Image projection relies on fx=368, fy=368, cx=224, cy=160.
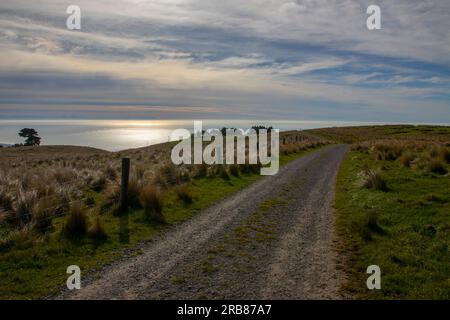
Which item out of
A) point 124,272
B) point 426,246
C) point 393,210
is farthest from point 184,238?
point 393,210

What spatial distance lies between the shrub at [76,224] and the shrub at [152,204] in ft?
6.96

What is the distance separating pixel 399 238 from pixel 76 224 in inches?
325

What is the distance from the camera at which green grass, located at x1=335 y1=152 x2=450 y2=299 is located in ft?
21.5

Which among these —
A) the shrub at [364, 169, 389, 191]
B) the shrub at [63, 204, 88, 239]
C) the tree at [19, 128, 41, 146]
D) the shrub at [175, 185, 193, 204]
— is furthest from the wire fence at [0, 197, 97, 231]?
the tree at [19, 128, 41, 146]

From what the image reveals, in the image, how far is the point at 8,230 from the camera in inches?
388

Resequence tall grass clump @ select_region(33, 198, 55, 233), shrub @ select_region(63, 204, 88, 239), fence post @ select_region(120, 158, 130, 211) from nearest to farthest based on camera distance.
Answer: shrub @ select_region(63, 204, 88, 239), tall grass clump @ select_region(33, 198, 55, 233), fence post @ select_region(120, 158, 130, 211)

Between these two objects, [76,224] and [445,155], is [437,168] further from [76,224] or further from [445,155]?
[76,224]

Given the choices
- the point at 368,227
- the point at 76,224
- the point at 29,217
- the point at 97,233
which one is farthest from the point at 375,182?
the point at 29,217

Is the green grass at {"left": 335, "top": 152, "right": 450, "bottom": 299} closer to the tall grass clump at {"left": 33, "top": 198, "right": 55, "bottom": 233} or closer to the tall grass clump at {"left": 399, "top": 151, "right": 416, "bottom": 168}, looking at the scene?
the tall grass clump at {"left": 399, "top": 151, "right": 416, "bottom": 168}

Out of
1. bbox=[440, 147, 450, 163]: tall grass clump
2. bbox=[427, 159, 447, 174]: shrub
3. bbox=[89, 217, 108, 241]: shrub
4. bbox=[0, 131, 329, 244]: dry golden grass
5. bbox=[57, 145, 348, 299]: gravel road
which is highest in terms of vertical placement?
bbox=[440, 147, 450, 163]: tall grass clump

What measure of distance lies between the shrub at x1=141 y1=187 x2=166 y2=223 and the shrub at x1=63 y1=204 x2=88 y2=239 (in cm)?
212

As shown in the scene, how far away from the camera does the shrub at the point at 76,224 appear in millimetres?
9516

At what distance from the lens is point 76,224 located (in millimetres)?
9680

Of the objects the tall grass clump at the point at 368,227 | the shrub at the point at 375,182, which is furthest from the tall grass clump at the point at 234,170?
the tall grass clump at the point at 368,227
